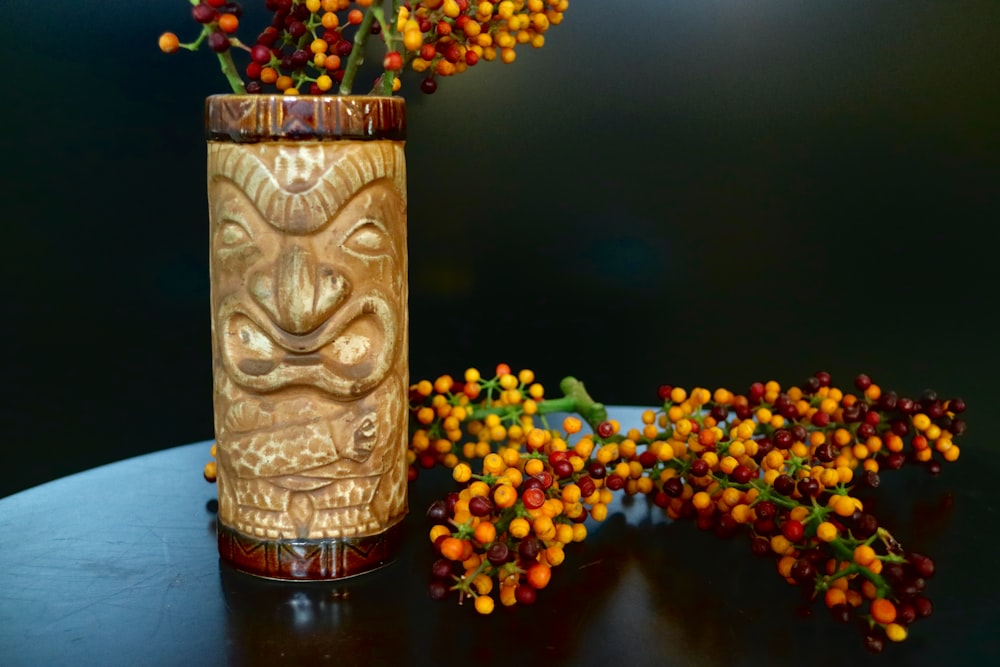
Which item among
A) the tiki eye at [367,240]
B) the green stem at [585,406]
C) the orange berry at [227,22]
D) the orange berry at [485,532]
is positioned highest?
the orange berry at [227,22]

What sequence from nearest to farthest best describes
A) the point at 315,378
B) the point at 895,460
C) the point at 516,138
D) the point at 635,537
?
1. the point at 315,378
2. the point at 635,537
3. the point at 895,460
4. the point at 516,138

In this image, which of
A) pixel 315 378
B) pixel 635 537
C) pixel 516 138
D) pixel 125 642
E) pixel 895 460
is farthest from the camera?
pixel 516 138

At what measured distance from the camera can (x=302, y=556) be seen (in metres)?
1.09

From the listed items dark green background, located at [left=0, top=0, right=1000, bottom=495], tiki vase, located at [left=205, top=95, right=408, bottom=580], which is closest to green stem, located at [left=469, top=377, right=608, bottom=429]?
tiki vase, located at [left=205, top=95, right=408, bottom=580]

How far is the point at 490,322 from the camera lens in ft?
7.30

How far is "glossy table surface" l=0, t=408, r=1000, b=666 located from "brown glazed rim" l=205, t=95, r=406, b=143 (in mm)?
412

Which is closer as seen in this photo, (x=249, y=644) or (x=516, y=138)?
(x=249, y=644)

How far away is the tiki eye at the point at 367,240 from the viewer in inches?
41.5

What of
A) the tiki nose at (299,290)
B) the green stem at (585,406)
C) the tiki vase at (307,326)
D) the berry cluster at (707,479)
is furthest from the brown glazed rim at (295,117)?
the green stem at (585,406)

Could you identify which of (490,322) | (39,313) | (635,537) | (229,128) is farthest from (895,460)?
(39,313)

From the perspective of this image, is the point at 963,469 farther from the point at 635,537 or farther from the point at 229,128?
the point at 229,128

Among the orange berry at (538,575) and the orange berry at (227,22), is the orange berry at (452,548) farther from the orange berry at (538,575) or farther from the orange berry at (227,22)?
the orange berry at (227,22)

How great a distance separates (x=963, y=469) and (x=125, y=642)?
996 millimetres

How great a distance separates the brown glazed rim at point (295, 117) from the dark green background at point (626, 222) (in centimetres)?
99
